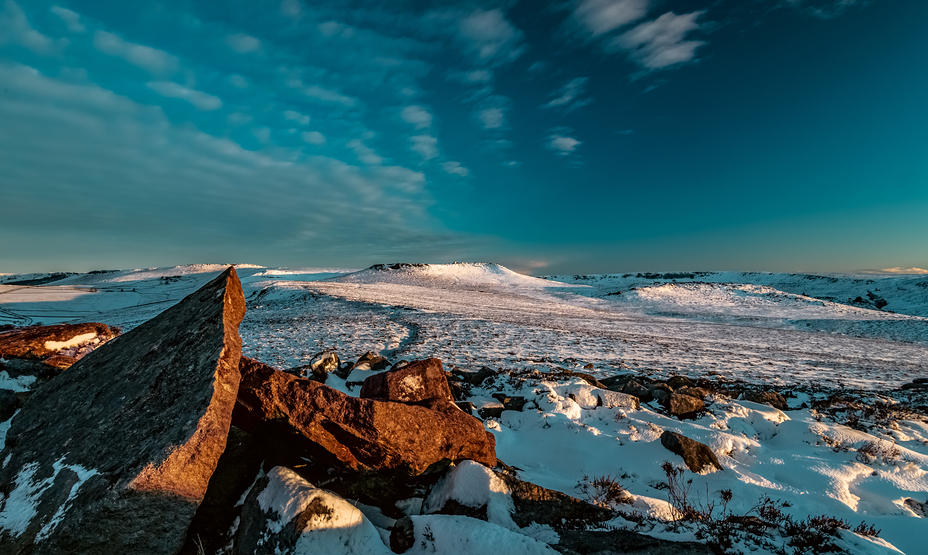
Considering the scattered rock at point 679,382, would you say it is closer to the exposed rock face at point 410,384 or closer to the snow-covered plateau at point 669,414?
the snow-covered plateau at point 669,414

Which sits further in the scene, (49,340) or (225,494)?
(49,340)

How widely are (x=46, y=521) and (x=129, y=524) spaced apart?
75 cm

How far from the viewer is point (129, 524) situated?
315cm

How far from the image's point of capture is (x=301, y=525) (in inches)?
130

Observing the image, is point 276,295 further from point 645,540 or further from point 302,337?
point 645,540

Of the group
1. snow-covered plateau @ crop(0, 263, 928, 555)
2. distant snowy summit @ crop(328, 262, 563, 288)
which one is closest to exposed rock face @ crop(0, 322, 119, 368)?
snow-covered plateau @ crop(0, 263, 928, 555)

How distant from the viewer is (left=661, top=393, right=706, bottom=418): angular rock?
7.68 metres

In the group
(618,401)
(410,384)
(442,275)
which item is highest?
(442,275)

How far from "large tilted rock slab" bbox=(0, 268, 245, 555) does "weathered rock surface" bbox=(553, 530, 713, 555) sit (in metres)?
3.37

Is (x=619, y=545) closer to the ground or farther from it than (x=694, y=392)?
farther from it

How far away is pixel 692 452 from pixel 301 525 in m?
5.43

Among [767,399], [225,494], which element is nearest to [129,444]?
[225,494]

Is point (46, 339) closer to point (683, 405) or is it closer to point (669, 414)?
point (669, 414)

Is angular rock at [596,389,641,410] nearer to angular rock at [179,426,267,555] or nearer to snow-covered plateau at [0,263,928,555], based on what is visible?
snow-covered plateau at [0,263,928,555]
